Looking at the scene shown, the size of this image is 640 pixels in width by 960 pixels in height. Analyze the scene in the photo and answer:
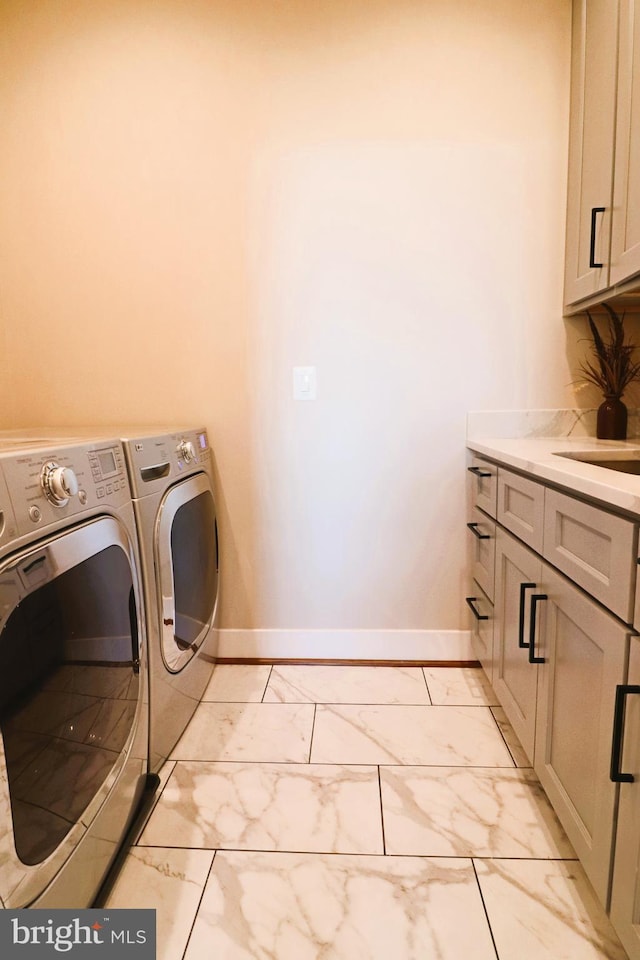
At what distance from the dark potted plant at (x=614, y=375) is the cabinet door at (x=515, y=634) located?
0.62 metres

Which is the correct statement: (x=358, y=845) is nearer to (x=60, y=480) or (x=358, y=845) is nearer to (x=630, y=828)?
(x=630, y=828)

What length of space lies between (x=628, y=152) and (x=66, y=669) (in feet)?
5.96

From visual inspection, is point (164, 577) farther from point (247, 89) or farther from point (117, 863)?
point (247, 89)

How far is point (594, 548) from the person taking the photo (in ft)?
3.25

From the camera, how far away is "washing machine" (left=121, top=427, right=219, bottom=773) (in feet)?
4.40

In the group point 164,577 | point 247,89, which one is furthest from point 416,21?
point 164,577

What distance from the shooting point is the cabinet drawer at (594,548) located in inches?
34.1

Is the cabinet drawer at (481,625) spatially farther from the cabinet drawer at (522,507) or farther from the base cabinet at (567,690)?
the cabinet drawer at (522,507)

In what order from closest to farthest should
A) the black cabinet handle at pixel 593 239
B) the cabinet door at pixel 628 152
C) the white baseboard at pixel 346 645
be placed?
the cabinet door at pixel 628 152, the black cabinet handle at pixel 593 239, the white baseboard at pixel 346 645

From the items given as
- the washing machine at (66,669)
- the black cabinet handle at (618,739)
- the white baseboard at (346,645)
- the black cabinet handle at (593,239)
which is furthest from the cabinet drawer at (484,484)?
the washing machine at (66,669)

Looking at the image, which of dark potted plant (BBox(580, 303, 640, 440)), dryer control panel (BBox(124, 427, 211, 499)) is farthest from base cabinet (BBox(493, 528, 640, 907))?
dryer control panel (BBox(124, 427, 211, 499))

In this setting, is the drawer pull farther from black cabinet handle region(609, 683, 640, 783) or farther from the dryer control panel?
the dryer control panel

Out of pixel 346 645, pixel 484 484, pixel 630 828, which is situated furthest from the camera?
pixel 346 645

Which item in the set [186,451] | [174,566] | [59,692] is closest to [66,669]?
[59,692]
